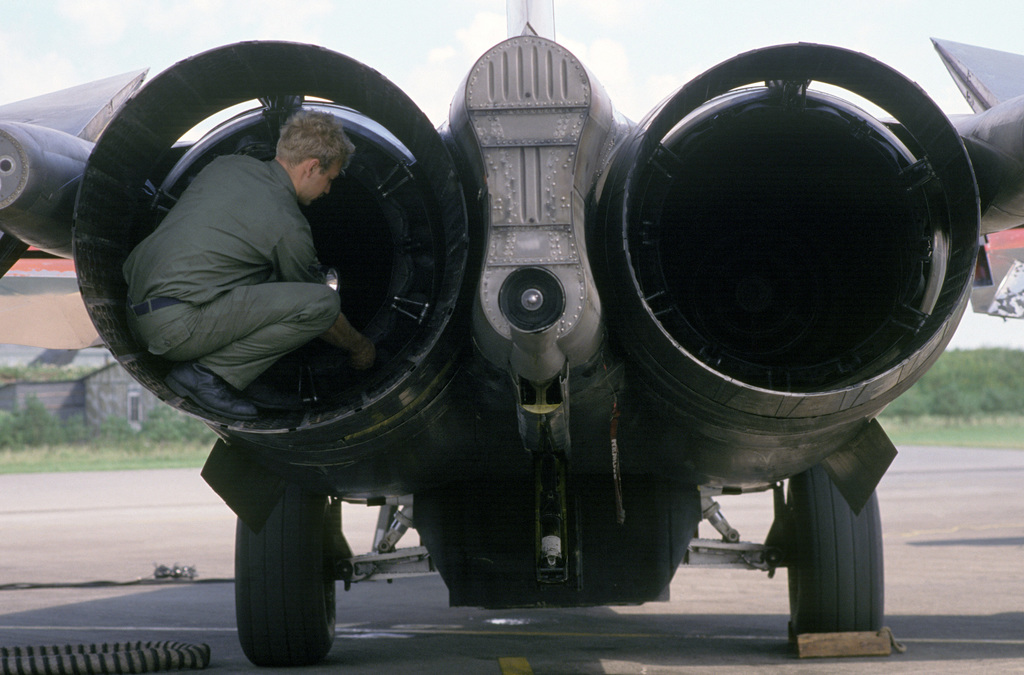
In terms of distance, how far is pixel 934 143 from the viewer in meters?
2.67

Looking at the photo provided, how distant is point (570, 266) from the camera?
7.52ft

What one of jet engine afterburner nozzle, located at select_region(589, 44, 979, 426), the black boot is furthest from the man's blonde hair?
jet engine afterburner nozzle, located at select_region(589, 44, 979, 426)

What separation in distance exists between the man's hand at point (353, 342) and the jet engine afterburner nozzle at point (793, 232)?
29.7 inches

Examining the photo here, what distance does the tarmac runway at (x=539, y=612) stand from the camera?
486cm

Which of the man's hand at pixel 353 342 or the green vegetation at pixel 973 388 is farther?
the green vegetation at pixel 973 388

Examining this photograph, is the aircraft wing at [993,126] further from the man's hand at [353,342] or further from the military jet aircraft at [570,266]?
the man's hand at [353,342]

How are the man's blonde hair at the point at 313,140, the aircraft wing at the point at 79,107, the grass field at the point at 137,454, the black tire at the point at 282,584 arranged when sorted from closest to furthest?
the man's blonde hair at the point at 313,140, the aircraft wing at the point at 79,107, the black tire at the point at 282,584, the grass field at the point at 137,454

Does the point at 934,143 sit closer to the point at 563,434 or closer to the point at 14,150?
the point at 563,434

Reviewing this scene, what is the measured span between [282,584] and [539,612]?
10.1ft

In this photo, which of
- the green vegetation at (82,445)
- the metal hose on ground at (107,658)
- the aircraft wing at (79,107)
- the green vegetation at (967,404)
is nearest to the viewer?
the aircraft wing at (79,107)

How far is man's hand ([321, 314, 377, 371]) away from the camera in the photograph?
287 centimetres

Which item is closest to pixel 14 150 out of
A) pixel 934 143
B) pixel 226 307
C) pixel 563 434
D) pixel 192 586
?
pixel 226 307

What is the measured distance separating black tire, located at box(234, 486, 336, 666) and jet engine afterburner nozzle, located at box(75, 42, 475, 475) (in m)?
1.73

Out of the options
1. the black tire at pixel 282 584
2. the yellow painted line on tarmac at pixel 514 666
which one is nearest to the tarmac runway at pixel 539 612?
the yellow painted line on tarmac at pixel 514 666
